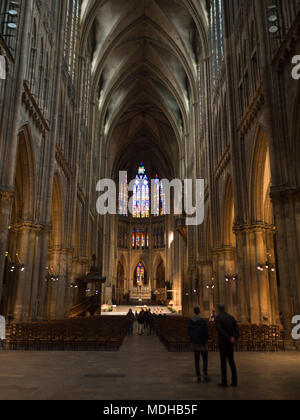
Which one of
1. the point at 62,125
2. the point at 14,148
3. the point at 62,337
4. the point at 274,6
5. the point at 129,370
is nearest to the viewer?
the point at 129,370

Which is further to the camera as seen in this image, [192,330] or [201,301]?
[201,301]

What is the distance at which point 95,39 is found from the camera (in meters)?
42.0

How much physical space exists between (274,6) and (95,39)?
30032mm

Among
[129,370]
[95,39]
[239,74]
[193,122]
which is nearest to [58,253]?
[239,74]

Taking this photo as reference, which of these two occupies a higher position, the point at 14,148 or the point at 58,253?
the point at 14,148

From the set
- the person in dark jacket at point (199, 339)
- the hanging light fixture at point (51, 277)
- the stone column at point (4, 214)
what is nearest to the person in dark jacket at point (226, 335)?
the person in dark jacket at point (199, 339)

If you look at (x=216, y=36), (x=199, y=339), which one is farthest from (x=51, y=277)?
(x=216, y=36)

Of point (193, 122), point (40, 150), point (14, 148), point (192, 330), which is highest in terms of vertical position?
point (193, 122)

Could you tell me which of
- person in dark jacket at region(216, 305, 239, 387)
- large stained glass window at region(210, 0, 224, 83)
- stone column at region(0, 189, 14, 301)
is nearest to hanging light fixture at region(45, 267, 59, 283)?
stone column at region(0, 189, 14, 301)

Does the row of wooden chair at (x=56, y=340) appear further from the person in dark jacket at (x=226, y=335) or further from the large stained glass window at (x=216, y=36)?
the large stained glass window at (x=216, y=36)

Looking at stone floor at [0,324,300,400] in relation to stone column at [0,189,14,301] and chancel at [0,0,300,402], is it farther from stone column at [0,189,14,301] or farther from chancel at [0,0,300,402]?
stone column at [0,189,14,301]

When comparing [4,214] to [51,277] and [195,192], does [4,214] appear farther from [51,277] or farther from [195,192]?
[195,192]

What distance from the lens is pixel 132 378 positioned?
25.8 feet

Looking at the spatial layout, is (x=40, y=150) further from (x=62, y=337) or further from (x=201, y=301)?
(x=201, y=301)
